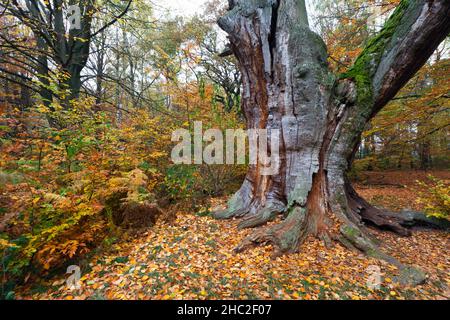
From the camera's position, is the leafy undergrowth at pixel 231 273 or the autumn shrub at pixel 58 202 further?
the autumn shrub at pixel 58 202

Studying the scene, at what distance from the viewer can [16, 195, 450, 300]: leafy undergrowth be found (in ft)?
6.88

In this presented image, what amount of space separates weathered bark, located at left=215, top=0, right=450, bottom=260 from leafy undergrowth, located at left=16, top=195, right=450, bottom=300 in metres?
0.34

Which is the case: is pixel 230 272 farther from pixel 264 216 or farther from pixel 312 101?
pixel 312 101

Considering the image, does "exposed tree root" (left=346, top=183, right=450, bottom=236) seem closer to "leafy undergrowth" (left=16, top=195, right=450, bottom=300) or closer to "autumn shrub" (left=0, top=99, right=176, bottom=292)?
"leafy undergrowth" (left=16, top=195, right=450, bottom=300)

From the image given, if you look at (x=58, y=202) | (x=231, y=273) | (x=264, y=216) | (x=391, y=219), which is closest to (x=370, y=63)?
(x=391, y=219)

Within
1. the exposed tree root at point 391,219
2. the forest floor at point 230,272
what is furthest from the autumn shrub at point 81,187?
the exposed tree root at point 391,219

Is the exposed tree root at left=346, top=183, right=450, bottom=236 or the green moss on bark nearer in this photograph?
the green moss on bark

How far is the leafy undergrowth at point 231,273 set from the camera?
2098mm

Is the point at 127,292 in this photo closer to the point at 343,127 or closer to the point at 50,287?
the point at 50,287

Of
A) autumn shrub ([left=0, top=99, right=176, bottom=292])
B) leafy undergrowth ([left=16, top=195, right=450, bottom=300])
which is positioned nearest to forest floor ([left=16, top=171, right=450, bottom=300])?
leafy undergrowth ([left=16, top=195, right=450, bottom=300])

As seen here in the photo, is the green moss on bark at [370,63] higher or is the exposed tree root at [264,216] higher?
the green moss on bark at [370,63]

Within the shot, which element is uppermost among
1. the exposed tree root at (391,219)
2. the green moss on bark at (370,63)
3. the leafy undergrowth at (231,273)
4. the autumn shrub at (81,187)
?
the green moss on bark at (370,63)

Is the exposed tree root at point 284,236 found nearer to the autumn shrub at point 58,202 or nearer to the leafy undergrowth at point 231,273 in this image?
the leafy undergrowth at point 231,273
